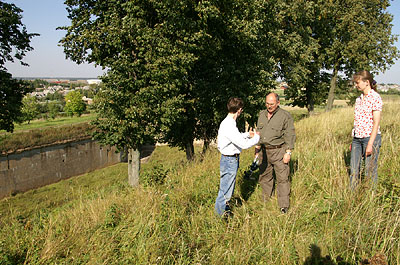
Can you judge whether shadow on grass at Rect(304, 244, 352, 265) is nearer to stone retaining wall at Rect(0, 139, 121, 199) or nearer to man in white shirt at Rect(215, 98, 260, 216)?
man in white shirt at Rect(215, 98, 260, 216)

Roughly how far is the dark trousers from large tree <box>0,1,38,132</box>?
14238mm

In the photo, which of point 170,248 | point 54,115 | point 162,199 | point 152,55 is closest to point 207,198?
point 162,199

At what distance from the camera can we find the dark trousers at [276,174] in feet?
14.1

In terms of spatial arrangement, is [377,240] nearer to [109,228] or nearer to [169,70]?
[109,228]

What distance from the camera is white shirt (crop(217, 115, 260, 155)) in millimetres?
3943

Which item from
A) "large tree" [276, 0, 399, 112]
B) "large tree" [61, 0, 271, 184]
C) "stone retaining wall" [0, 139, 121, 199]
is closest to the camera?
"large tree" [61, 0, 271, 184]

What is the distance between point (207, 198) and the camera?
4.96 meters

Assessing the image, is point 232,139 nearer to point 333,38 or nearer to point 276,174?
point 276,174

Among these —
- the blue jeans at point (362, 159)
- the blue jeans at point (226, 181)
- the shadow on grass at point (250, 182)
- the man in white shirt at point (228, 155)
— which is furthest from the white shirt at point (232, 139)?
the blue jeans at point (362, 159)

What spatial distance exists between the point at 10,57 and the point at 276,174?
1611 centimetres

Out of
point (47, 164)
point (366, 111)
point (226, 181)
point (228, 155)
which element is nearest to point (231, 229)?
point (226, 181)

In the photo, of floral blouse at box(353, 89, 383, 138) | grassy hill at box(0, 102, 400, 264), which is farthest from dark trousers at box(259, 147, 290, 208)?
floral blouse at box(353, 89, 383, 138)

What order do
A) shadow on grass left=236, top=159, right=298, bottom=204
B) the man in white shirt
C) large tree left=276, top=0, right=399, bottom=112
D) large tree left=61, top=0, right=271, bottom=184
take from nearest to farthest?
the man in white shirt
shadow on grass left=236, top=159, right=298, bottom=204
large tree left=61, top=0, right=271, bottom=184
large tree left=276, top=0, right=399, bottom=112

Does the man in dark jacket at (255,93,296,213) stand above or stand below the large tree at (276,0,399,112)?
below
